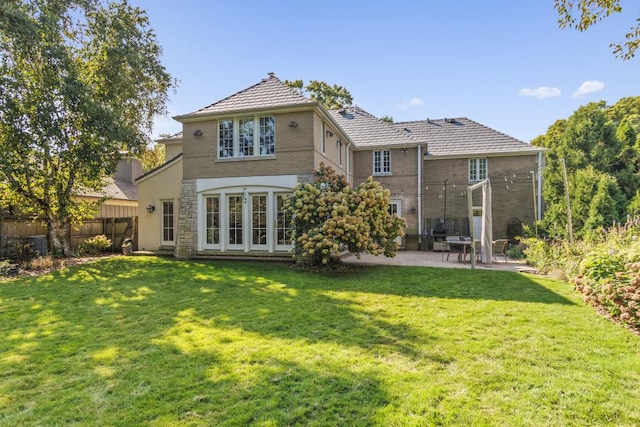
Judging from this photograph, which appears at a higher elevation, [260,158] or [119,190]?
[260,158]

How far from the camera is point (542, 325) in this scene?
5.57m

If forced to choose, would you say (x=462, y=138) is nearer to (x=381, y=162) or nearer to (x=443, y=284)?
(x=381, y=162)

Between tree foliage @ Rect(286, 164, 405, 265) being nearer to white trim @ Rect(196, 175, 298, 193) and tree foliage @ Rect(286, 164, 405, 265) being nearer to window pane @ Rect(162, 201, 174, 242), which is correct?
white trim @ Rect(196, 175, 298, 193)

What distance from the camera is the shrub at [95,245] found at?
15.0m

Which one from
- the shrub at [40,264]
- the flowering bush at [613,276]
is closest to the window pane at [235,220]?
the shrub at [40,264]

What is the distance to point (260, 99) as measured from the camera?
1283 centimetres

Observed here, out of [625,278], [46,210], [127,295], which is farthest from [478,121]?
[46,210]

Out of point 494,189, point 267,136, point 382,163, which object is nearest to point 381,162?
point 382,163

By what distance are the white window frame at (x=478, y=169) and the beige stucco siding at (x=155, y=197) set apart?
48.2ft

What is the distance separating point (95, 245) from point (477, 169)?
751 inches

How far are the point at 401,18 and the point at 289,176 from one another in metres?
5.91

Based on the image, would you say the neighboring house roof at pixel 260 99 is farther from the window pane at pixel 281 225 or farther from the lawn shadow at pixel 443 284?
the lawn shadow at pixel 443 284

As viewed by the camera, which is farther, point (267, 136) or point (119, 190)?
point (119, 190)

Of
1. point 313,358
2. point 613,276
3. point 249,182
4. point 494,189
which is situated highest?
point 494,189
